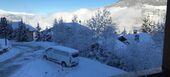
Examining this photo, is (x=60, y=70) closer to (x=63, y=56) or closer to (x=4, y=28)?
(x=63, y=56)

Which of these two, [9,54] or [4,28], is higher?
[4,28]

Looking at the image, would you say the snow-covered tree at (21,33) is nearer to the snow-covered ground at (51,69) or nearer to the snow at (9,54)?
the snow at (9,54)

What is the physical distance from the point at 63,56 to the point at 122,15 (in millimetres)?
16224

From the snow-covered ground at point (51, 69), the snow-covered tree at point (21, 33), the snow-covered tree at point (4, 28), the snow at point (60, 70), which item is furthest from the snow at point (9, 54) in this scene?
the snow-covered tree at point (21, 33)

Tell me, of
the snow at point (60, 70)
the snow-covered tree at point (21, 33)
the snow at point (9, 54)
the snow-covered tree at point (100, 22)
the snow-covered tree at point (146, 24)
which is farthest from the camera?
the snow-covered tree at point (146, 24)

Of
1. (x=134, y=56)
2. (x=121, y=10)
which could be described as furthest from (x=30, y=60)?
(x=121, y=10)

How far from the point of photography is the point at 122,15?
22.8m

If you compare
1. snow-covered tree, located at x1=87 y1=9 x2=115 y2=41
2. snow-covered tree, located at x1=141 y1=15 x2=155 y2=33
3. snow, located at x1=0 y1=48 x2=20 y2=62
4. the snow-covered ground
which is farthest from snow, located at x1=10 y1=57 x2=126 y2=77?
snow-covered tree, located at x1=141 y1=15 x2=155 y2=33

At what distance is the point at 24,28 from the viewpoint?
→ 42.5 feet

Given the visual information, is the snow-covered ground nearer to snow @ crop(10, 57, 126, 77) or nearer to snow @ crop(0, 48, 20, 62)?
snow @ crop(10, 57, 126, 77)

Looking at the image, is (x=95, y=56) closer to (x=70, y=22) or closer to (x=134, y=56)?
(x=134, y=56)

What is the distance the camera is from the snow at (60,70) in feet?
21.2

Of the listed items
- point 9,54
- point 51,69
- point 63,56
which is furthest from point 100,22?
point 51,69

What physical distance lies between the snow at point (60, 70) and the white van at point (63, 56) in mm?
123
